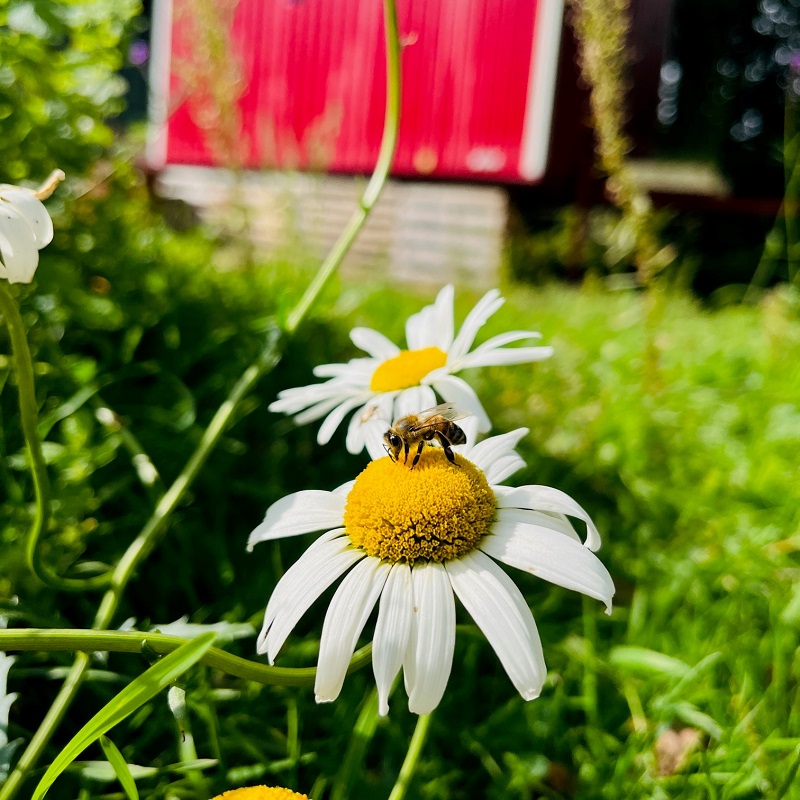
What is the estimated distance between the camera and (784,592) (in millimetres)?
1166

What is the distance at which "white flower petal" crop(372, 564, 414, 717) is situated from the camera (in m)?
0.56

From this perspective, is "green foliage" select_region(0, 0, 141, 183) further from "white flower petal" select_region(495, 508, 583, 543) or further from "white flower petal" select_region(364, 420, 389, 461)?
"white flower petal" select_region(495, 508, 583, 543)

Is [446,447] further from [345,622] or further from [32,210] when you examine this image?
[32,210]

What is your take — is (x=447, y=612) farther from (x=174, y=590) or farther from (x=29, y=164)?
(x=29, y=164)

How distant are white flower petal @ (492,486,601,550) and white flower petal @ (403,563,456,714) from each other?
10 centimetres

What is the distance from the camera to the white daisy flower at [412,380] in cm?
88

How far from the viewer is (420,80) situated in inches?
207

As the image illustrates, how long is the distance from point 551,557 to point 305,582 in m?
0.20

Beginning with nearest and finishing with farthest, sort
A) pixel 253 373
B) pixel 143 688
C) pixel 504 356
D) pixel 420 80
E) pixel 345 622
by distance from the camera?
pixel 143 688 → pixel 345 622 → pixel 504 356 → pixel 253 373 → pixel 420 80

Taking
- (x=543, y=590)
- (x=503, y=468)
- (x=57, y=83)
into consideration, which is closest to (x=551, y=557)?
(x=503, y=468)

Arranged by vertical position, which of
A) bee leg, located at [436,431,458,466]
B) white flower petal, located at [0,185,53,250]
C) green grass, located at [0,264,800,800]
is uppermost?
white flower petal, located at [0,185,53,250]

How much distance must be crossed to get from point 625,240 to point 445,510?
1138mm

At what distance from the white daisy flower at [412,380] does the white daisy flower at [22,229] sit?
0.33 m

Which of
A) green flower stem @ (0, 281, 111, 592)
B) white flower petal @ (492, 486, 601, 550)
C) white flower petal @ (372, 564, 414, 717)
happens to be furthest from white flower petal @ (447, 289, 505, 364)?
green flower stem @ (0, 281, 111, 592)
